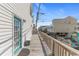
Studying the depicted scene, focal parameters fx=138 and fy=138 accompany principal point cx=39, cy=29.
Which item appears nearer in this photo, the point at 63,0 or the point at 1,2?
the point at 63,0

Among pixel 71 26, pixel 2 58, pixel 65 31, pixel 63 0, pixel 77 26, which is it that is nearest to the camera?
pixel 63 0

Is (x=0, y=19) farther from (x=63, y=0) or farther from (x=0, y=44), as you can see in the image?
(x=63, y=0)

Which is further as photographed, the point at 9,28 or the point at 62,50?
the point at 9,28

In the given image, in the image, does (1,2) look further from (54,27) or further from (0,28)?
(54,27)

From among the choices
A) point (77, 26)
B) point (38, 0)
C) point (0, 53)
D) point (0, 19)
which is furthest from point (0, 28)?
point (77, 26)

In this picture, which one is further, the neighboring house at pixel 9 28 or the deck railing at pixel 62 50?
the neighboring house at pixel 9 28

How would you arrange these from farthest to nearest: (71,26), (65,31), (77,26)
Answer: (65,31) < (71,26) < (77,26)

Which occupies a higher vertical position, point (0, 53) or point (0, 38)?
point (0, 38)

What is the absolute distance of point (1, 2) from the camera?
7.93ft

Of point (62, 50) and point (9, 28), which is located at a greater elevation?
point (9, 28)

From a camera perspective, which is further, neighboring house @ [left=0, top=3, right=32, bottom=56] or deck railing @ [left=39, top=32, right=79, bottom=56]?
neighboring house @ [left=0, top=3, right=32, bottom=56]

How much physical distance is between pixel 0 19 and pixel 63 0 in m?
1.11

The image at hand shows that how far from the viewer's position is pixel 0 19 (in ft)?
7.86

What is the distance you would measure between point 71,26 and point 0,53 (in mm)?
10370
